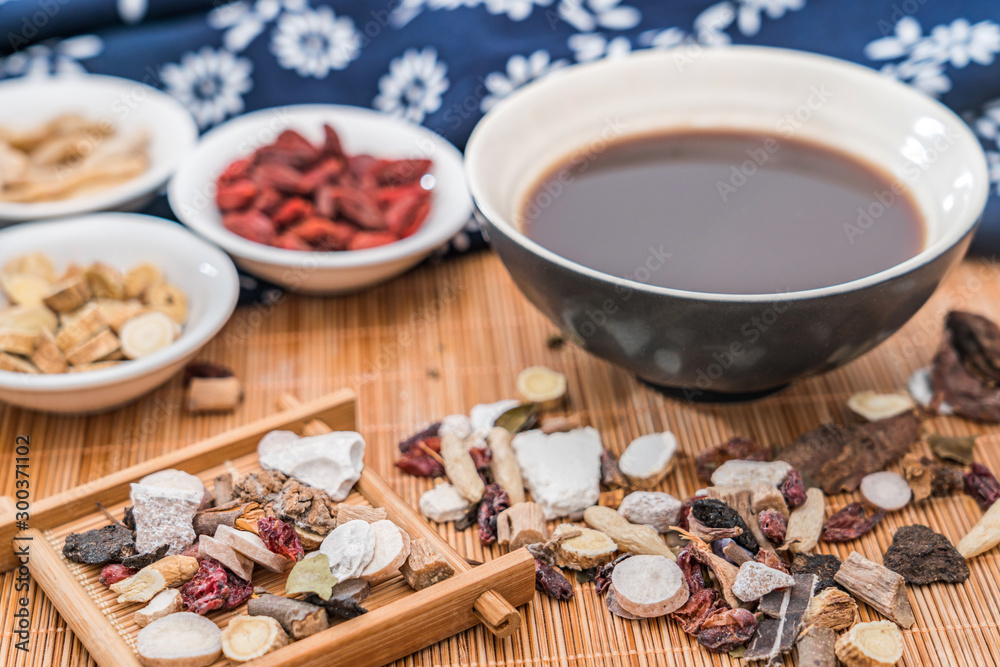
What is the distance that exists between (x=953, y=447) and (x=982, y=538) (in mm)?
170

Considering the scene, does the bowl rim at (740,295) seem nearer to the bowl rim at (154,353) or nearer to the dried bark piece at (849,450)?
the dried bark piece at (849,450)

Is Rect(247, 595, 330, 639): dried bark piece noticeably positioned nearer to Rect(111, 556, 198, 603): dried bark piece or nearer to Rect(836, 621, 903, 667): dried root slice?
Rect(111, 556, 198, 603): dried bark piece

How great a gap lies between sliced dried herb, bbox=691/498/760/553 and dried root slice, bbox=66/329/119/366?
29.7 inches

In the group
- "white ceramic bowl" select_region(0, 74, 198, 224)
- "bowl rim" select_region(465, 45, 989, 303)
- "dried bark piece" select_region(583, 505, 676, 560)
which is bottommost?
"dried bark piece" select_region(583, 505, 676, 560)

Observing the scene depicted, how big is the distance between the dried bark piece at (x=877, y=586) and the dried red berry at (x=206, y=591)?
63cm

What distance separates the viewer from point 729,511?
1010mm

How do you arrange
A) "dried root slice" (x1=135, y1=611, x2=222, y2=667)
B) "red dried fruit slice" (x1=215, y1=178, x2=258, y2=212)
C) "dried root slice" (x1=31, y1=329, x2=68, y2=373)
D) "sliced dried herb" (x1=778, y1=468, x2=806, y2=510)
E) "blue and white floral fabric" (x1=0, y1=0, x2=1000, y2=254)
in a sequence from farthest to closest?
"blue and white floral fabric" (x1=0, y1=0, x2=1000, y2=254), "red dried fruit slice" (x1=215, y1=178, x2=258, y2=212), "dried root slice" (x1=31, y1=329, x2=68, y2=373), "sliced dried herb" (x1=778, y1=468, x2=806, y2=510), "dried root slice" (x1=135, y1=611, x2=222, y2=667)

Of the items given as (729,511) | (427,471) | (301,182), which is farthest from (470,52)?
(729,511)

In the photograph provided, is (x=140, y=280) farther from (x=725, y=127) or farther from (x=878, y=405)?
(x=878, y=405)

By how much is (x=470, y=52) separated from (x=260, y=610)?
1068 millimetres

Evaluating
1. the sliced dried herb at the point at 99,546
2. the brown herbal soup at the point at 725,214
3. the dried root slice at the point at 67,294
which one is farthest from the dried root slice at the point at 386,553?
the dried root slice at the point at 67,294

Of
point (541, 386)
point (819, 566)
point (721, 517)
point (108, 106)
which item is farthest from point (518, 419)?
point (108, 106)

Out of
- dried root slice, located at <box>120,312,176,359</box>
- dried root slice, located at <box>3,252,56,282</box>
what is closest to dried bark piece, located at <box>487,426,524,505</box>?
dried root slice, located at <box>120,312,176,359</box>

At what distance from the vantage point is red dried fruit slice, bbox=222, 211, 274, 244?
1.37 meters
